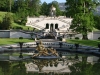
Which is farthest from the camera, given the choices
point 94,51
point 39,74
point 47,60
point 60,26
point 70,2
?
point 60,26

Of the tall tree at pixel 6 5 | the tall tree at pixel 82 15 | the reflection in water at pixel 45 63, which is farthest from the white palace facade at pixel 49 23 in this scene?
the reflection in water at pixel 45 63

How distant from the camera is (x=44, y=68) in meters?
28.5

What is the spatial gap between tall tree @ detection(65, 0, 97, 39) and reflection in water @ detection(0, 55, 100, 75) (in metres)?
29.3

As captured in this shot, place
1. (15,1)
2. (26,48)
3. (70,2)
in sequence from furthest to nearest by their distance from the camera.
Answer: (15,1) → (70,2) → (26,48)

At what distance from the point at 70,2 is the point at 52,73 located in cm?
5238

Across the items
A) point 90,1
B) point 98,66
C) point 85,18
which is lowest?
point 98,66

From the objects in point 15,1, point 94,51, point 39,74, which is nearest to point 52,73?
point 39,74

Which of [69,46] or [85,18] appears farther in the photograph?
[85,18]

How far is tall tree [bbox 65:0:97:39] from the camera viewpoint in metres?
62.1

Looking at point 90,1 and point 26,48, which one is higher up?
point 90,1

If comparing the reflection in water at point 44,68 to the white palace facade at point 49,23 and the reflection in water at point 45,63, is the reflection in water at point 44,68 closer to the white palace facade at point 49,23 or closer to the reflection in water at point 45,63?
the reflection in water at point 45,63

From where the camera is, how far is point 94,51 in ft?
141

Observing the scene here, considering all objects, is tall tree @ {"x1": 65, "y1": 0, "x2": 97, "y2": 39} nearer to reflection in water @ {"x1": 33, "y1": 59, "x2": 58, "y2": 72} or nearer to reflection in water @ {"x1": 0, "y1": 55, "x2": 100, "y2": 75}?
reflection in water @ {"x1": 0, "y1": 55, "x2": 100, "y2": 75}

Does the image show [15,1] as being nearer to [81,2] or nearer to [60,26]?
[60,26]
